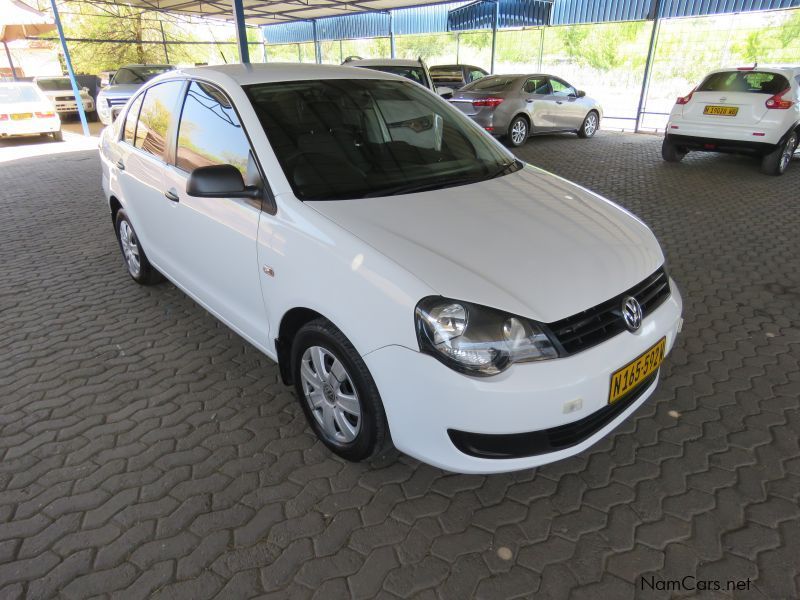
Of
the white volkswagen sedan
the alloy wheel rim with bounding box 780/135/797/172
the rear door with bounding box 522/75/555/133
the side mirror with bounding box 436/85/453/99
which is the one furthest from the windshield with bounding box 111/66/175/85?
the alloy wheel rim with bounding box 780/135/797/172

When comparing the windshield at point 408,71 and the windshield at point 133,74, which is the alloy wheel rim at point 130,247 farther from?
the windshield at point 133,74

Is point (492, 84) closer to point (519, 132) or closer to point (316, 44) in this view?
point (519, 132)

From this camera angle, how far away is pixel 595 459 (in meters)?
2.50

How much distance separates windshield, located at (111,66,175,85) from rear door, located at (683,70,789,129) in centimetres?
1349

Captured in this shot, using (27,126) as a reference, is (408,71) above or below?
above

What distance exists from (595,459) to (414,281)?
1.37 metres

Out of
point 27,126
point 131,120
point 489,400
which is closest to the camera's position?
point 489,400

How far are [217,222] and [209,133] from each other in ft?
1.67

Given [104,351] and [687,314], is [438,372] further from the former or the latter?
[687,314]

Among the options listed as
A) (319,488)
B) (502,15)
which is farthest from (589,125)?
(319,488)

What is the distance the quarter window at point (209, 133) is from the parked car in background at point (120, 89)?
11139 mm

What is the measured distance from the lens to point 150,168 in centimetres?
338

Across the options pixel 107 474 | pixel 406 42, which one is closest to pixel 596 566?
pixel 107 474

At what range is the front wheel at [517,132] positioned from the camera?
37.2 ft
